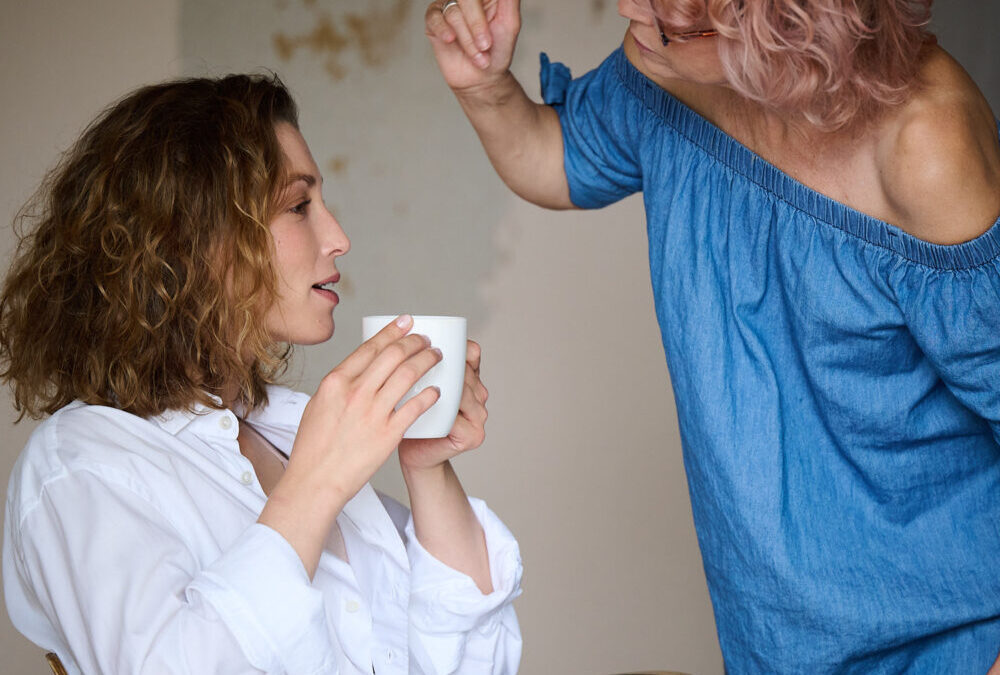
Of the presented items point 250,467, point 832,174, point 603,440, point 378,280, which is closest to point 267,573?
point 250,467

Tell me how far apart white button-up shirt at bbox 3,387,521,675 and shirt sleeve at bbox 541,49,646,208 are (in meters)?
0.48

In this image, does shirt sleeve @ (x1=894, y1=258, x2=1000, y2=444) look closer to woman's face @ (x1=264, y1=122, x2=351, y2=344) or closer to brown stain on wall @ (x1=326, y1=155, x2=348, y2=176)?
woman's face @ (x1=264, y1=122, x2=351, y2=344)

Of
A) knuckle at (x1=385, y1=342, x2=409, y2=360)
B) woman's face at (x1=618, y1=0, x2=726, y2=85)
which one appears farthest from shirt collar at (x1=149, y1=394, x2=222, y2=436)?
woman's face at (x1=618, y1=0, x2=726, y2=85)

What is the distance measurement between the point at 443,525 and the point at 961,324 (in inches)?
24.3

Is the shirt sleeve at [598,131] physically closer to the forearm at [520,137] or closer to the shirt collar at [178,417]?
the forearm at [520,137]

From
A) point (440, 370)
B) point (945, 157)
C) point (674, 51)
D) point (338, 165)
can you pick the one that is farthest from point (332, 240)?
point (338, 165)

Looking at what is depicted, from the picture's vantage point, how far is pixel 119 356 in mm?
1077

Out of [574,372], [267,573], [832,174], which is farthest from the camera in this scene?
[574,372]

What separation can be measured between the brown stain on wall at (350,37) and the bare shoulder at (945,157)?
5.71 feet

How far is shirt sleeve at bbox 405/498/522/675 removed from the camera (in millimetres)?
1092

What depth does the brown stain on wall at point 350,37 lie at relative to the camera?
2348mm

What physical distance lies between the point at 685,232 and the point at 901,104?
31 cm

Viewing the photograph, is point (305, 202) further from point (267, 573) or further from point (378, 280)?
point (378, 280)

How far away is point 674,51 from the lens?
0.98 meters
